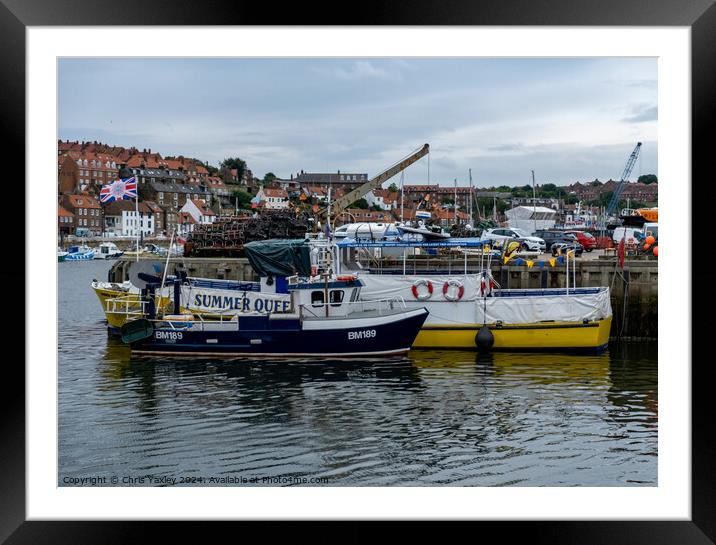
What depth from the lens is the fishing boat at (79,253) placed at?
258ft

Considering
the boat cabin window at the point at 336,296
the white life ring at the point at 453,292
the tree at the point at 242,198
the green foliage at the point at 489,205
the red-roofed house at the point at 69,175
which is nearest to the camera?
the boat cabin window at the point at 336,296

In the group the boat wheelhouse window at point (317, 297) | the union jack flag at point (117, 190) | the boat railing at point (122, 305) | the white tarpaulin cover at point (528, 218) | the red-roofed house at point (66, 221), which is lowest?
the boat railing at point (122, 305)

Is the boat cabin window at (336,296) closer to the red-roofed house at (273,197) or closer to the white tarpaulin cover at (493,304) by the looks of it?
the white tarpaulin cover at (493,304)

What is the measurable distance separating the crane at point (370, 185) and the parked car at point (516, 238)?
502cm

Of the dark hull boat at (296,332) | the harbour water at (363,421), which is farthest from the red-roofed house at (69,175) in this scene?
the dark hull boat at (296,332)

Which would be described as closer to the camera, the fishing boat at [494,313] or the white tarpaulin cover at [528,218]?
the fishing boat at [494,313]

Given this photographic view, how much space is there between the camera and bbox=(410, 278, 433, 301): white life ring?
76.3 ft

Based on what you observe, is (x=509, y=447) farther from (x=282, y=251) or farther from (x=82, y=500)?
(x=282, y=251)

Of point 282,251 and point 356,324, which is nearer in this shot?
point 356,324

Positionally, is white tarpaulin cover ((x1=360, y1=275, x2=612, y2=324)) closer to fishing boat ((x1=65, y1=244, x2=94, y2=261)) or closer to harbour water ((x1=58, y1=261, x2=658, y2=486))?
harbour water ((x1=58, y1=261, x2=658, y2=486))
